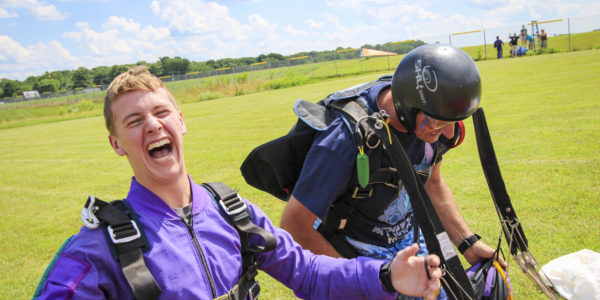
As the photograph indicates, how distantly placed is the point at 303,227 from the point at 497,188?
1266mm

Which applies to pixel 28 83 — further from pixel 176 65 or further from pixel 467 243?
pixel 467 243

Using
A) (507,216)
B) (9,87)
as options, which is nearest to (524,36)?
(507,216)

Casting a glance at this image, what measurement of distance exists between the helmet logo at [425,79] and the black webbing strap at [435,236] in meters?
0.48

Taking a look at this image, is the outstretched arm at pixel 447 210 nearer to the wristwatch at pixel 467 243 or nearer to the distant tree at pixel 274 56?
the wristwatch at pixel 467 243

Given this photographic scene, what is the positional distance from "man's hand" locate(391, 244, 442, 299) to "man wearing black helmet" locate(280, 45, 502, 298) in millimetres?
602

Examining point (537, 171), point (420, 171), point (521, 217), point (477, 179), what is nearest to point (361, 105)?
point (420, 171)

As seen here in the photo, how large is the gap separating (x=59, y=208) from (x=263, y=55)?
4258 inches

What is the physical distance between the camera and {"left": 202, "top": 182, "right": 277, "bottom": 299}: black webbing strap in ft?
6.93

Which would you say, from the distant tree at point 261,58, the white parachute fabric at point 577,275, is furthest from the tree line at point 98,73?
the white parachute fabric at point 577,275

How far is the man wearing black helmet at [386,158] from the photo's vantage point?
2.41 metres

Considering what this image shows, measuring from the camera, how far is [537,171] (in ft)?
23.9

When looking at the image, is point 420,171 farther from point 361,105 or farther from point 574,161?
point 574,161

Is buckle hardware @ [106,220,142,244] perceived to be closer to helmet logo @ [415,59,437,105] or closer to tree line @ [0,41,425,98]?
helmet logo @ [415,59,437,105]

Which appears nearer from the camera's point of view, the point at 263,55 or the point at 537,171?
the point at 537,171
